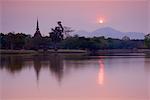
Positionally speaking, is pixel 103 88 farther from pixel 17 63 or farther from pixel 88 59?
pixel 17 63

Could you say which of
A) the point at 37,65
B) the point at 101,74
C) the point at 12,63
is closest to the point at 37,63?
the point at 37,65

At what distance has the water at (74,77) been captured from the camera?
3.47 meters

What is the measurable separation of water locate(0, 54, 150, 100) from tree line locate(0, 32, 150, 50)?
11cm

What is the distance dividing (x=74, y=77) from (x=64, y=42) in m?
0.40

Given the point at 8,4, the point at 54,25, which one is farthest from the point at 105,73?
the point at 8,4

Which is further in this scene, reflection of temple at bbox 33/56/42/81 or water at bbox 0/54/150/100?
reflection of temple at bbox 33/56/42/81

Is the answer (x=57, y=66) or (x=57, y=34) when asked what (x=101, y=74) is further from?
(x=57, y=34)

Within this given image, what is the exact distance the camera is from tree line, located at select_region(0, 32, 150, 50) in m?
3.65

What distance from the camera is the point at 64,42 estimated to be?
146 inches

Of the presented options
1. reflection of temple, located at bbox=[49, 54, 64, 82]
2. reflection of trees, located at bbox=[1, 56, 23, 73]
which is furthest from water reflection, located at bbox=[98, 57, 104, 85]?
reflection of trees, located at bbox=[1, 56, 23, 73]

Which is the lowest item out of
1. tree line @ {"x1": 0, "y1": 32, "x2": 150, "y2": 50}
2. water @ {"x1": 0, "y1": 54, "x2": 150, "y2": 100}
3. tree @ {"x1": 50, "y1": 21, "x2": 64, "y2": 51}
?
water @ {"x1": 0, "y1": 54, "x2": 150, "y2": 100}

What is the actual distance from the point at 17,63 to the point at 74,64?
0.60 m

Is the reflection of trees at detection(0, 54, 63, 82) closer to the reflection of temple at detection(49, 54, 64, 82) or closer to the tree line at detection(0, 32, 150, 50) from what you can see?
the reflection of temple at detection(49, 54, 64, 82)

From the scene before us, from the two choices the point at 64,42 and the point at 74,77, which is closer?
Result: the point at 74,77
